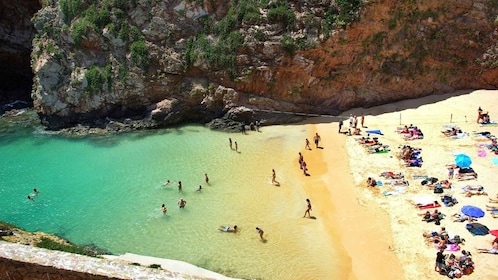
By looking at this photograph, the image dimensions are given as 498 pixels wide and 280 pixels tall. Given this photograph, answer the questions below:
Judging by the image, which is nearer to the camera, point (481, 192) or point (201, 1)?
point (481, 192)

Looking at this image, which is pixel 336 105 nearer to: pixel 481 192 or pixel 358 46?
pixel 358 46

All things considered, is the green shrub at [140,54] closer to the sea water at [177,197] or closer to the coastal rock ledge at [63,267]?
the sea water at [177,197]

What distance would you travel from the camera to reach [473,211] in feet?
64.1

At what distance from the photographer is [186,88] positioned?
1326 inches

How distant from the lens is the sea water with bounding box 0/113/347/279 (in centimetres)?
1919

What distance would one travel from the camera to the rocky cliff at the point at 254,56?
3228cm

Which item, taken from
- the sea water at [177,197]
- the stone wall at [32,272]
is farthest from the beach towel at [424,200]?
the stone wall at [32,272]

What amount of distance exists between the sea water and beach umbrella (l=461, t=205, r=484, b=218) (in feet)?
21.3

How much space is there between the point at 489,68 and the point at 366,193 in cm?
1770

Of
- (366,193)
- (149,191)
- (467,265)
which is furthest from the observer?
(149,191)

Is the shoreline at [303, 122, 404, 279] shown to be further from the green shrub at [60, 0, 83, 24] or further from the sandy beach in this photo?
the green shrub at [60, 0, 83, 24]

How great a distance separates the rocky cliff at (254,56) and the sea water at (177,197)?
3.00 metres

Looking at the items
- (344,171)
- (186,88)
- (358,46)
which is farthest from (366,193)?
(186,88)

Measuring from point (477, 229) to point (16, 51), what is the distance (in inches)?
1709
